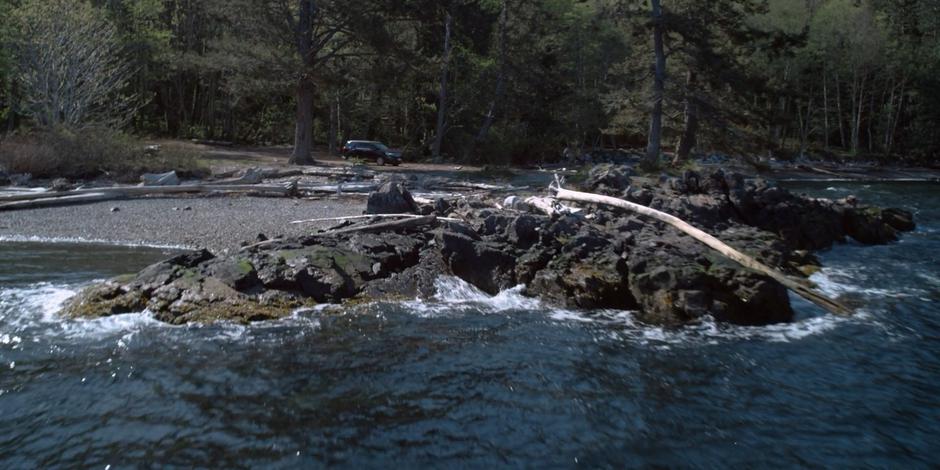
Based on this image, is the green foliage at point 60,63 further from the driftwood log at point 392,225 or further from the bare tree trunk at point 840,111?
→ the bare tree trunk at point 840,111

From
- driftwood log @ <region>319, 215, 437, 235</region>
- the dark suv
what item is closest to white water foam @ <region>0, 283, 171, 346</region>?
driftwood log @ <region>319, 215, 437, 235</region>

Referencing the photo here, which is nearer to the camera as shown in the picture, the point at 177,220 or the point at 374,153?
the point at 177,220

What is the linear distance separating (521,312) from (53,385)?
18.4 feet

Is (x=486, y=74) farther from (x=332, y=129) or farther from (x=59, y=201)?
(x=59, y=201)

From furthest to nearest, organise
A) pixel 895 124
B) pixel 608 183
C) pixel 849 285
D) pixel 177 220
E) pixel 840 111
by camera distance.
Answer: pixel 840 111, pixel 895 124, pixel 608 183, pixel 177 220, pixel 849 285

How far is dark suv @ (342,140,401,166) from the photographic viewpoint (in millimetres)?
36031

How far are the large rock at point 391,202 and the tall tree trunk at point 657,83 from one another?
15.8 m

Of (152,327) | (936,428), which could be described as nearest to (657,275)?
(936,428)

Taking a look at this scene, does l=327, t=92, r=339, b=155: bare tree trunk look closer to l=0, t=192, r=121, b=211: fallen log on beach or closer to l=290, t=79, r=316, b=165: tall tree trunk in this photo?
l=290, t=79, r=316, b=165: tall tree trunk

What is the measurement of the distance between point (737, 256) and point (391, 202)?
6.69 m

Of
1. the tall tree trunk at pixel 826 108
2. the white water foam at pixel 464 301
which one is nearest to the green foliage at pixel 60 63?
the white water foam at pixel 464 301

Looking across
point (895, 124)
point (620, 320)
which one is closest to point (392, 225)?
point (620, 320)

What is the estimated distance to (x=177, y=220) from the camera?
16.5m

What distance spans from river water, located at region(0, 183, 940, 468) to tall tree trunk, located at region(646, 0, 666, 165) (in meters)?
19.3
